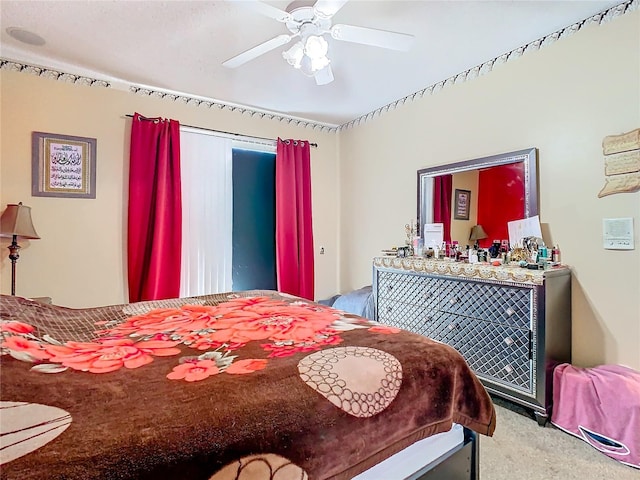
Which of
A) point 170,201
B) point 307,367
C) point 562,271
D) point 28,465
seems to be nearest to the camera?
point 28,465

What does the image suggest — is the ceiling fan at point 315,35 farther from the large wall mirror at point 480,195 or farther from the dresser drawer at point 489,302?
the dresser drawer at point 489,302

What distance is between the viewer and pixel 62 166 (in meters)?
2.79

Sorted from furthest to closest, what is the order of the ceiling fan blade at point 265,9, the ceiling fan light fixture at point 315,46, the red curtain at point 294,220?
the red curtain at point 294,220, the ceiling fan light fixture at point 315,46, the ceiling fan blade at point 265,9

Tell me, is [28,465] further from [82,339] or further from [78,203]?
[78,203]

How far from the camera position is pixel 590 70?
7.20ft

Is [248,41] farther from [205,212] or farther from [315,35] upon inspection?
[205,212]

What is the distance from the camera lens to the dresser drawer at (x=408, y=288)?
8.80ft

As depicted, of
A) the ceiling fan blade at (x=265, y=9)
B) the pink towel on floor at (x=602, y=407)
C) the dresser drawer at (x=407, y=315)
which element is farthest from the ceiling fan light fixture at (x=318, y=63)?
the pink towel on floor at (x=602, y=407)

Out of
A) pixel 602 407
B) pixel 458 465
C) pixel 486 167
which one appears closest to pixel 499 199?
pixel 486 167

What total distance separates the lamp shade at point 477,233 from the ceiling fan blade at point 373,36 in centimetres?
159

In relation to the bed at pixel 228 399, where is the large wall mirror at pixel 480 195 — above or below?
above

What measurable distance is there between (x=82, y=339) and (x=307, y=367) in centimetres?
90

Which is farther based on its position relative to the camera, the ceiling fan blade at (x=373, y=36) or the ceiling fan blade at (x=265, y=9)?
the ceiling fan blade at (x=373, y=36)

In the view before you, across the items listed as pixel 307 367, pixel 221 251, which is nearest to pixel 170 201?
pixel 221 251
